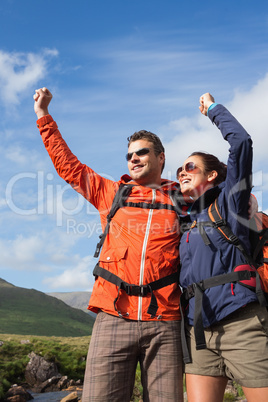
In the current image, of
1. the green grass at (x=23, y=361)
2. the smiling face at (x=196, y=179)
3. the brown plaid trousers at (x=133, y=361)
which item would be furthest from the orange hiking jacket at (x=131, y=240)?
the green grass at (x=23, y=361)

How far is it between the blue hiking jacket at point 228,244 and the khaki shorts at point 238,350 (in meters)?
0.17

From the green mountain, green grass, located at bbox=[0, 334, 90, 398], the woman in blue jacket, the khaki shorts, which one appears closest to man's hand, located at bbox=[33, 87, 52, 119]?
the woman in blue jacket

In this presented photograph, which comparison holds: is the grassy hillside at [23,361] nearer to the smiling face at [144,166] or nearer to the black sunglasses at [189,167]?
the smiling face at [144,166]

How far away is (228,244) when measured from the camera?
4.47 m

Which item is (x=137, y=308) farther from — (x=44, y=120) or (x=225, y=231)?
(x=44, y=120)

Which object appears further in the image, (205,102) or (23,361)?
(23,361)

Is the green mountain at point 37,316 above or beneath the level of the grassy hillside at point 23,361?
above

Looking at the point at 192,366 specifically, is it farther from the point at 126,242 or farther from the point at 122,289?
the point at 126,242

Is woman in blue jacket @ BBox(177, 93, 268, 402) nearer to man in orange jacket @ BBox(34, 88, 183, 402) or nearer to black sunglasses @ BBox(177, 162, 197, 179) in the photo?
man in orange jacket @ BBox(34, 88, 183, 402)

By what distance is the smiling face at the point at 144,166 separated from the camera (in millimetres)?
5910

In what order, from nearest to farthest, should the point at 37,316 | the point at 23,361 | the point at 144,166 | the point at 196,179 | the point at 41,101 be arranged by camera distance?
1. the point at 196,179
2. the point at 144,166
3. the point at 41,101
4. the point at 23,361
5. the point at 37,316

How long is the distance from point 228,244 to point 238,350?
1272 mm

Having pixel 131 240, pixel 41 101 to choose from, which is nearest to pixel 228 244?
pixel 131 240

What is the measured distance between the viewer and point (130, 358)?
4.76 metres
